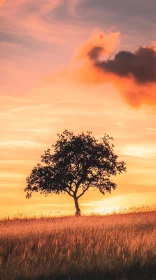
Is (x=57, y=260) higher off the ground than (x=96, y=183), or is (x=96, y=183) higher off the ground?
(x=96, y=183)

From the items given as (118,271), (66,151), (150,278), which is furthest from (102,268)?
(66,151)

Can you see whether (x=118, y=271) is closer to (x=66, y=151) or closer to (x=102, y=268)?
(x=102, y=268)

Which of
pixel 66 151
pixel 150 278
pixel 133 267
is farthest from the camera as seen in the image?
pixel 66 151

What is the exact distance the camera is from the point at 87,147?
168ft

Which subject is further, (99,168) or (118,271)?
(99,168)

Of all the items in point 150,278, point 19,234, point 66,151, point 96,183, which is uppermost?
point 66,151

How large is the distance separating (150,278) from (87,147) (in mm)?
38455

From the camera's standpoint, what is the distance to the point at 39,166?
5066 cm

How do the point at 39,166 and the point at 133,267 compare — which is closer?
the point at 133,267

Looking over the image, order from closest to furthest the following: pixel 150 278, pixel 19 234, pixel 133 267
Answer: pixel 150 278, pixel 133 267, pixel 19 234

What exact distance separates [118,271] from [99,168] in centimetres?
3836

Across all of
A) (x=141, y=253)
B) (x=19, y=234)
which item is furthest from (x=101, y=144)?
(x=141, y=253)

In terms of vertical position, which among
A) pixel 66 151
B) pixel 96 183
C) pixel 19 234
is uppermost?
pixel 66 151

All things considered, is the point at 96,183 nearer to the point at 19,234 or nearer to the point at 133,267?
the point at 19,234
